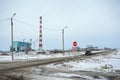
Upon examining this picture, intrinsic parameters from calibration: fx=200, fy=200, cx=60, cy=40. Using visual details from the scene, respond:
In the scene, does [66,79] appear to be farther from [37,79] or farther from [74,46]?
[74,46]

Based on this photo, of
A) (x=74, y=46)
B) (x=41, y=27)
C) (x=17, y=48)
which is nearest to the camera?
(x=74, y=46)

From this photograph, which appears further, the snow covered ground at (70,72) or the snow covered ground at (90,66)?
the snow covered ground at (90,66)

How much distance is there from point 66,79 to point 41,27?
3059 inches

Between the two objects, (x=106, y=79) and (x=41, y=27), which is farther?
(x=41, y=27)

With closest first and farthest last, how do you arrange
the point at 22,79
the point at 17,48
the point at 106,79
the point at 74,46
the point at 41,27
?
the point at 22,79, the point at 106,79, the point at 74,46, the point at 41,27, the point at 17,48

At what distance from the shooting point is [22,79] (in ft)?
37.3

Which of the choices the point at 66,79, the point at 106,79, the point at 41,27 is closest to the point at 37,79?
the point at 66,79

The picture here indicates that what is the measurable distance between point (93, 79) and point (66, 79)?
1640 mm

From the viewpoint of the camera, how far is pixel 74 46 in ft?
90.2

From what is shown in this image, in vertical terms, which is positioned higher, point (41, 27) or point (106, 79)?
point (41, 27)

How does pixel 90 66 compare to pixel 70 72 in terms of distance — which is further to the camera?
pixel 90 66

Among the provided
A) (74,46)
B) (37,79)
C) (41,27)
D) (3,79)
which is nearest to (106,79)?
(37,79)

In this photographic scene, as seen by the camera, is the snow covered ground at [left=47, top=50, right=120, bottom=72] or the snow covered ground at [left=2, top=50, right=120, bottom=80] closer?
the snow covered ground at [left=2, top=50, right=120, bottom=80]

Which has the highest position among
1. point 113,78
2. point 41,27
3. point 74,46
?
point 41,27
